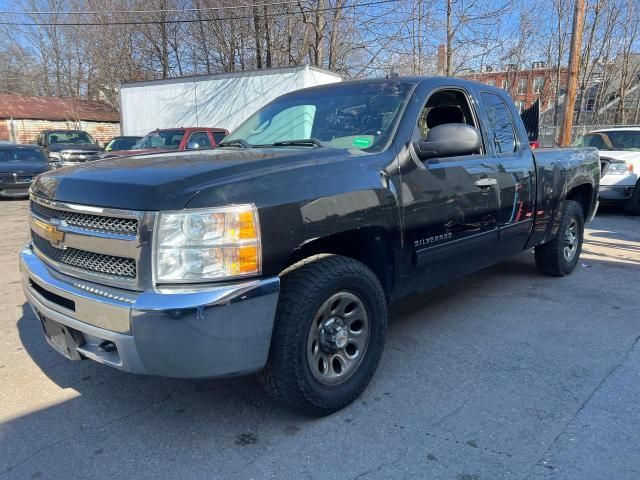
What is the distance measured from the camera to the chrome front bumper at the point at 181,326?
2.21 metres

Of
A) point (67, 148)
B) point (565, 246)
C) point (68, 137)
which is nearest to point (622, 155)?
point (565, 246)

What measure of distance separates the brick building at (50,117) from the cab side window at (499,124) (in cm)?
3415

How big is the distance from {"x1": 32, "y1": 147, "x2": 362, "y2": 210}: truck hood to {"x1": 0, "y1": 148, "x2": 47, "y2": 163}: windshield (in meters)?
12.3

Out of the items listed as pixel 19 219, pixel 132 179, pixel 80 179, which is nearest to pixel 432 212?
pixel 132 179

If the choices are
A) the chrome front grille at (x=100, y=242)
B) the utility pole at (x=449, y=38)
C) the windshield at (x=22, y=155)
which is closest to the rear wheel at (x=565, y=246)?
the chrome front grille at (x=100, y=242)

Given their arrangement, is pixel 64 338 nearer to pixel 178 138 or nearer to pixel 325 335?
pixel 325 335

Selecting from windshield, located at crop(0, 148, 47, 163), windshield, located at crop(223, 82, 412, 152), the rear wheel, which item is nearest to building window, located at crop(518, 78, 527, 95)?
windshield, located at crop(0, 148, 47, 163)

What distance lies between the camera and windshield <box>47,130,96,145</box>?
20.5m

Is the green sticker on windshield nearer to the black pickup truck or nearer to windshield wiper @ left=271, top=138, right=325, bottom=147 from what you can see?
the black pickup truck

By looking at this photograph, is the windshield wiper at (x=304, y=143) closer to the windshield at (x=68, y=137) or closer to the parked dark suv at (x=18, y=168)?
the parked dark suv at (x=18, y=168)

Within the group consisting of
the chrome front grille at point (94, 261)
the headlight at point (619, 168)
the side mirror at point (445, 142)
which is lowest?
the headlight at point (619, 168)

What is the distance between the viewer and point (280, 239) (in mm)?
2443

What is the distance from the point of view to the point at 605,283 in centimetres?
555

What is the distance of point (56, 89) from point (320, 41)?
27841 millimetres
